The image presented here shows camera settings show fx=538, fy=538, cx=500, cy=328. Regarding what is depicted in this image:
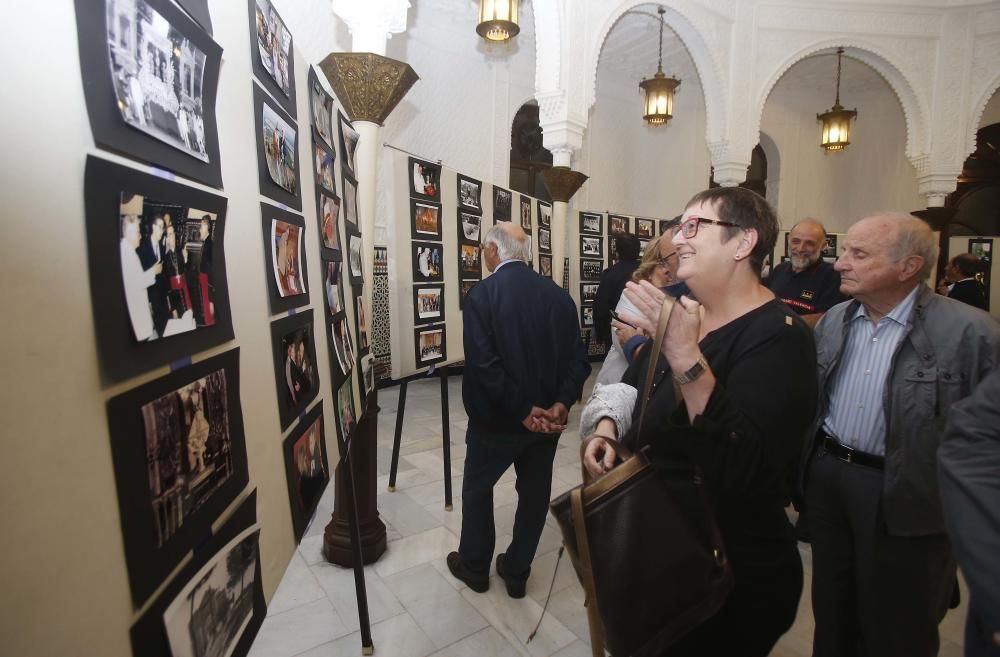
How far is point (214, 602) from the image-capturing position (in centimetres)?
84

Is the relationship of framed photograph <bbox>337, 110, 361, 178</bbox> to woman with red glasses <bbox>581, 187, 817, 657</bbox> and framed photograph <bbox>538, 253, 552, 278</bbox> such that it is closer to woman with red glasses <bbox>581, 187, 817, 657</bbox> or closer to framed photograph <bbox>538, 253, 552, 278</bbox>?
woman with red glasses <bbox>581, 187, 817, 657</bbox>

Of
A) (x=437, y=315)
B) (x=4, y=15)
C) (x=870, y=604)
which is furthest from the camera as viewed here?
(x=437, y=315)

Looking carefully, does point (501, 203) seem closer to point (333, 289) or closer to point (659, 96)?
point (333, 289)

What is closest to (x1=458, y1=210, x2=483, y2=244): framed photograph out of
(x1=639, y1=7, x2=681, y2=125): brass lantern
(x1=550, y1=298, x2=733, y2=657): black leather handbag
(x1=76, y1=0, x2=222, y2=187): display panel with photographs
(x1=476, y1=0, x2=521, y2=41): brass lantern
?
(x1=476, y1=0, x2=521, y2=41): brass lantern

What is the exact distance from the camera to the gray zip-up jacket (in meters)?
1.72

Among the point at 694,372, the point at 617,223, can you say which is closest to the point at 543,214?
the point at 617,223

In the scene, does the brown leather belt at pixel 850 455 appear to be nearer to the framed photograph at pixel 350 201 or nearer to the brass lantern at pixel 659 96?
the framed photograph at pixel 350 201

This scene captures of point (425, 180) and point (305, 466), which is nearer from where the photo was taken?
point (305, 466)

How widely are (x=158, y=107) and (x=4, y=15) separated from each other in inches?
8.5

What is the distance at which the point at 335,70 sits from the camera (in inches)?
111

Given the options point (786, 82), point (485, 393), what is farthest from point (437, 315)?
point (786, 82)

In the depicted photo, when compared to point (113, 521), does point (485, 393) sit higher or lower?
lower

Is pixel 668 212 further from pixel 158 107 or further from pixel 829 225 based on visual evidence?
pixel 158 107

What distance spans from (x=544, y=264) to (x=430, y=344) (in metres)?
2.41
